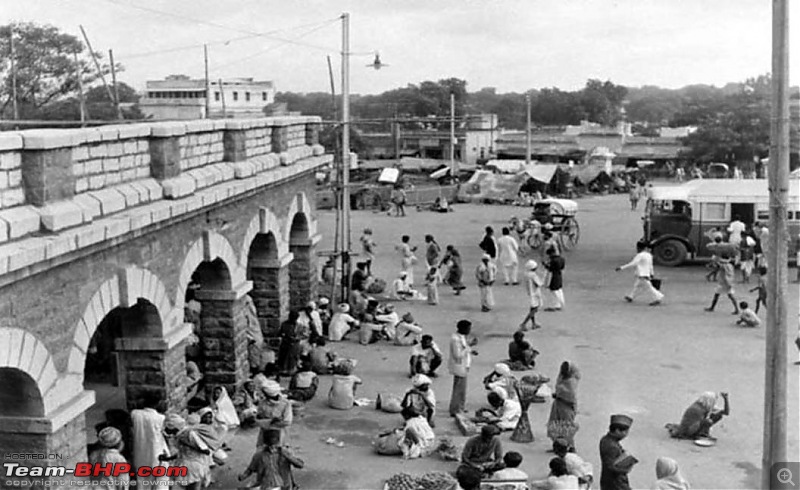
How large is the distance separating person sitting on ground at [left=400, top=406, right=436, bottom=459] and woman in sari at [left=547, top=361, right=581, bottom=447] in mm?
1391

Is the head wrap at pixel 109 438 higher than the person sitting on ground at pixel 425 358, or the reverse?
the head wrap at pixel 109 438

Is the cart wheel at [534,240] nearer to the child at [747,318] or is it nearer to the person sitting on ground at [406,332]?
the child at [747,318]

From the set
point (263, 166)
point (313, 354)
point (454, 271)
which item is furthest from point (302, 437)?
point (454, 271)

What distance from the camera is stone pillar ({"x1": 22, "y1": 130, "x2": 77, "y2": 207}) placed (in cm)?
748

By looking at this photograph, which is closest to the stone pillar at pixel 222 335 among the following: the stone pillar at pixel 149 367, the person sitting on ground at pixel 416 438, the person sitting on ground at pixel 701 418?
the stone pillar at pixel 149 367

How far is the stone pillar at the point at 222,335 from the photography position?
42.2 ft

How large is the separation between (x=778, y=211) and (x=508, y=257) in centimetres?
1404

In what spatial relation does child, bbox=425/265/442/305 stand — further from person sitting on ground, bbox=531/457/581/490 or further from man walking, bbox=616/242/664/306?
person sitting on ground, bbox=531/457/581/490

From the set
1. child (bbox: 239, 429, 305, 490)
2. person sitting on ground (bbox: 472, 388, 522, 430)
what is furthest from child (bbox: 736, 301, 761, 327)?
child (bbox: 239, 429, 305, 490)

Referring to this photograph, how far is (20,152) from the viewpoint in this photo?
7.47 metres

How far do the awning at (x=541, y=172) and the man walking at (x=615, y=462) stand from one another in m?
32.7

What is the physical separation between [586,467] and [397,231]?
72.7ft

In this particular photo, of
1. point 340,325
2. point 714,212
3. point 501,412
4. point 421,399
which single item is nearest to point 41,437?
point 421,399

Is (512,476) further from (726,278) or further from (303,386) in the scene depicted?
(726,278)
